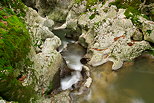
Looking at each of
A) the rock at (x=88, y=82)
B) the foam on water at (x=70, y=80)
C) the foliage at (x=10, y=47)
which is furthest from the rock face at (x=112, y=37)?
the foliage at (x=10, y=47)

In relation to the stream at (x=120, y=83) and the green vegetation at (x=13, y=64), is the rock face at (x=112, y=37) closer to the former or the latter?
the stream at (x=120, y=83)

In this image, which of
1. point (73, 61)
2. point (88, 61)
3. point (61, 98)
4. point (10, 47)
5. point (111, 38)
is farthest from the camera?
point (73, 61)

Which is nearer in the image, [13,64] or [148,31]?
[13,64]

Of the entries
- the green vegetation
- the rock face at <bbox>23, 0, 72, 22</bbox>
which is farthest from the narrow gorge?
the rock face at <bbox>23, 0, 72, 22</bbox>

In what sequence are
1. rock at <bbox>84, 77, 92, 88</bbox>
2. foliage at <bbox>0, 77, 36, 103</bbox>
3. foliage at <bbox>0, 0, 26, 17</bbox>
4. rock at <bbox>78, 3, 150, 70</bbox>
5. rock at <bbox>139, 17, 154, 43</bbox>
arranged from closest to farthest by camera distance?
foliage at <bbox>0, 77, 36, 103</bbox> < rock at <bbox>84, 77, 92, 88</bbox> < foliage at <bbox>0, 0, 26, 17</bbox> < rock at <bbox>78, 3, 150, 70</bbox> < rock at <bbox>139, 17, 154, 43</bbox>

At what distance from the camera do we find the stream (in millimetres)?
7955

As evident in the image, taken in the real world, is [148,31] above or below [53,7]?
above

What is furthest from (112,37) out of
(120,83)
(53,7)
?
(53,7)

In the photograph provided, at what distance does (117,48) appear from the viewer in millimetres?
12062

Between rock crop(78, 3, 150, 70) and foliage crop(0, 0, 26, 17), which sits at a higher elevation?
foliage crop(0, 0, 26, 17)

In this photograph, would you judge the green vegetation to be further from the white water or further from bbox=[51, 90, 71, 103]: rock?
the white water

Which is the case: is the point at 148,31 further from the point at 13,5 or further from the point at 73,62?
the point at 13,5

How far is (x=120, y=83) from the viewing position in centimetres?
906

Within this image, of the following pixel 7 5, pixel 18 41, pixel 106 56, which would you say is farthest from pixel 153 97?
pixel 7 5
